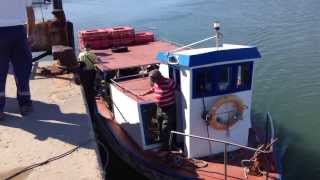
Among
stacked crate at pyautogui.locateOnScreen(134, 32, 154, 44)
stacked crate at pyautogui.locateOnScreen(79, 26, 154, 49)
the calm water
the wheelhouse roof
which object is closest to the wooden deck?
stacked crate at pyautogui.locateOnScreen(134, 32, 154, 44)

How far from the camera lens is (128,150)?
8812 millimetres

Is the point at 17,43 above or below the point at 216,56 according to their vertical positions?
above

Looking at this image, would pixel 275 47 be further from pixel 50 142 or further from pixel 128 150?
pixel 50 142

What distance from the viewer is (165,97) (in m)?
8.05

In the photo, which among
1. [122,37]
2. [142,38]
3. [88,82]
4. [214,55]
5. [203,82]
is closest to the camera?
[214,55]

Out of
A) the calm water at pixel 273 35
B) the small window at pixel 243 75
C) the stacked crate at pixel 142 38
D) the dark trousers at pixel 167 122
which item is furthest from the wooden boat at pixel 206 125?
the stacked crate at pixel 142 38

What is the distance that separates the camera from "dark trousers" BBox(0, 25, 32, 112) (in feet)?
22.8

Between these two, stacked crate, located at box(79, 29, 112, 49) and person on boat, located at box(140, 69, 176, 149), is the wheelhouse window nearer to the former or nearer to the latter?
person on boat, located at box(140, 69, 176, 149)

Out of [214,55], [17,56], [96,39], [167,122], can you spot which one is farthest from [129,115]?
[96,39]

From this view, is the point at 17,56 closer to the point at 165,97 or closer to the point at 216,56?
the point at 165,97

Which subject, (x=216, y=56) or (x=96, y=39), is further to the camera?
(x=96, y=39)

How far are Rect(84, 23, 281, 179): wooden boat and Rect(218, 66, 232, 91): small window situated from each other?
0.06 feet

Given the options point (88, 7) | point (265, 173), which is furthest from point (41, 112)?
point (88, 7)

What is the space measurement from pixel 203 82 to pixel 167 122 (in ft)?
3.12
